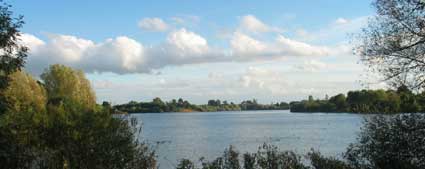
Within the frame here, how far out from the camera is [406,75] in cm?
1186

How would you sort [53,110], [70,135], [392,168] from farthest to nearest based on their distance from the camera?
[53,110] → [70,135] → [392,168]

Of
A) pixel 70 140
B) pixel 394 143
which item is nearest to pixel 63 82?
pixel 70 140

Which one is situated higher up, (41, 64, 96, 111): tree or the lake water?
(41, 64, 96, 111): tree

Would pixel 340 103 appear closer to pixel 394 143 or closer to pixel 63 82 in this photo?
pixel 63 82

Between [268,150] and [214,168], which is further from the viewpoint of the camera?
[268,150]

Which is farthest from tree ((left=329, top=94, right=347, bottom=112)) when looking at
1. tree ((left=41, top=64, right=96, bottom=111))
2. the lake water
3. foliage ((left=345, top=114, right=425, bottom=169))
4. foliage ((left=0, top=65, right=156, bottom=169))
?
tree ((left=41, top=64, right=96, bottom=111))

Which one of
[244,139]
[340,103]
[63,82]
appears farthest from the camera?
[63,82]

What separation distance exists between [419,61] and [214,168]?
5.62m

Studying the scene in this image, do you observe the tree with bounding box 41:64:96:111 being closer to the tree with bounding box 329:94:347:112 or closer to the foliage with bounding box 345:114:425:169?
the tree with bounding box 329:94:347:112

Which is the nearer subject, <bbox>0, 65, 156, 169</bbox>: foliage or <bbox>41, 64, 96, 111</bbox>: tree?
<bbox>0, 65, 156, 169</bbox>: foliage

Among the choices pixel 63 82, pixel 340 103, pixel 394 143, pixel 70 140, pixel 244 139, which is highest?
pixel 63 82

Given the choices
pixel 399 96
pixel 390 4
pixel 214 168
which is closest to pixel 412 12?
pixel 390 4

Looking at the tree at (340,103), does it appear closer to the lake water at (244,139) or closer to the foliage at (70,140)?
the lake water at (244,139)

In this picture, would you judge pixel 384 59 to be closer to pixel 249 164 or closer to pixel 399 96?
pixel 399 96
